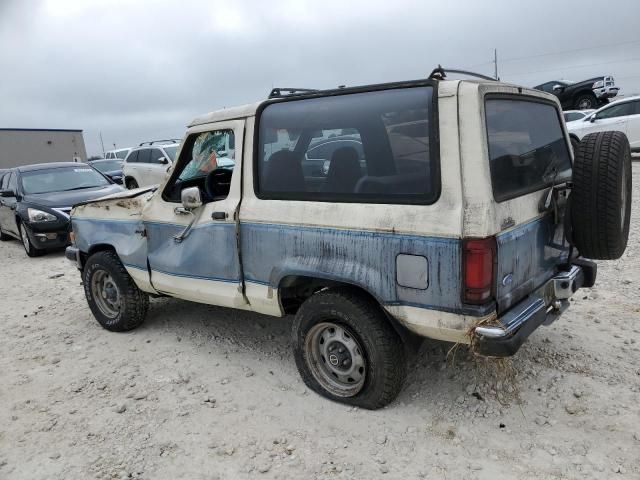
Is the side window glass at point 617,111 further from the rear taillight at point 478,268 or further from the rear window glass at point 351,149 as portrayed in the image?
the rear taillight at point 478,268

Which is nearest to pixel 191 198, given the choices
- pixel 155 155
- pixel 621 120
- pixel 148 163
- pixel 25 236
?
pixel 25 236

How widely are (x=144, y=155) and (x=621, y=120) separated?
1276 centimetres

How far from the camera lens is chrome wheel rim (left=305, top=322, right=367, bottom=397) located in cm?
307

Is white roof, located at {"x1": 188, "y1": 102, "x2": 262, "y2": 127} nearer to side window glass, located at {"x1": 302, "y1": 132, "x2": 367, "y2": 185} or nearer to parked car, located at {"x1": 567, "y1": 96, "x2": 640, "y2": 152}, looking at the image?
side window glass, located at {"x1": 302, "y1": 132, "x2": 367, "y2": 185}

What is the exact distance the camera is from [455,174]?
2492mm

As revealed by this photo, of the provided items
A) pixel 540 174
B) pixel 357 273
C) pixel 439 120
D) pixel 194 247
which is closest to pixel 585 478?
pixel 357 273

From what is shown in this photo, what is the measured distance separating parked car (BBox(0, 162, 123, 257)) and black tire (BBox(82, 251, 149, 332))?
148 inches

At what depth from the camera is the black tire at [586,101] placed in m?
19.8

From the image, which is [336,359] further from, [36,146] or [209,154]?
[36,146]

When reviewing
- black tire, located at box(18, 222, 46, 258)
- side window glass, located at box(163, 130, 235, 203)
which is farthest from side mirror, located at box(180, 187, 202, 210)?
black tire, located at box(18, 222, 46, 258)

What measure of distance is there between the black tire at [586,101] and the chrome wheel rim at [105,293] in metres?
20.6

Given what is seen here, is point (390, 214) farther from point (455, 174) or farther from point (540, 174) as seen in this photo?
point (540, 174)

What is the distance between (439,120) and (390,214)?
0.55 metres

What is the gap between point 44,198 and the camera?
856cm
